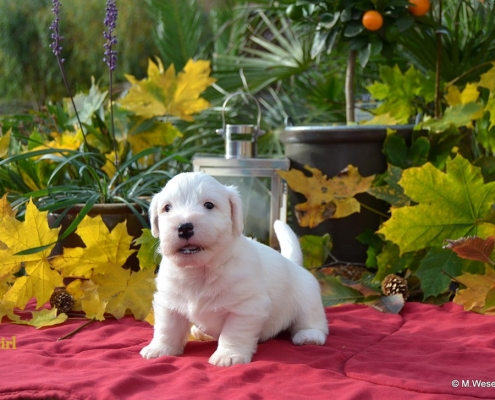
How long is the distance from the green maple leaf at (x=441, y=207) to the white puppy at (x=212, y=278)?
646 mm

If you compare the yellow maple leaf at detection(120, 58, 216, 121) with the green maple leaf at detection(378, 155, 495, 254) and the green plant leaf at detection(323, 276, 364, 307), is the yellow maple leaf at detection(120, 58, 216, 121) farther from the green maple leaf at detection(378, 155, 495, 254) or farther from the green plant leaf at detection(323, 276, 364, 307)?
the green maple leaf at detection(378, 155, 495, 254)

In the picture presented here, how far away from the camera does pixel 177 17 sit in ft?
19.5

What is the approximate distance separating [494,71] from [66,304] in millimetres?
1949

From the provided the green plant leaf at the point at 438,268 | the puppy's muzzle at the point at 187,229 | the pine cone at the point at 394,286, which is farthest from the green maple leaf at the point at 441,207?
the puppy's muzzle at the point at 187,229

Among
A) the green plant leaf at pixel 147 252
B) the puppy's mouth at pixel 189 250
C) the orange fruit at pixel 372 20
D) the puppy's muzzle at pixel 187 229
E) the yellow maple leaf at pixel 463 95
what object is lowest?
the green plant leaf at pixel 147 252

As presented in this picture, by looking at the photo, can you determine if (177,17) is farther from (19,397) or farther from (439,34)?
(19,397)

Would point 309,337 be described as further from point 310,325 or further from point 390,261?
point 390,261

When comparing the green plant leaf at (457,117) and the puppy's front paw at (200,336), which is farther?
the green plant leaf at (457,117)

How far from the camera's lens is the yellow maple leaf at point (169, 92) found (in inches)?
125

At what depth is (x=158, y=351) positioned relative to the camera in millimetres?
1813

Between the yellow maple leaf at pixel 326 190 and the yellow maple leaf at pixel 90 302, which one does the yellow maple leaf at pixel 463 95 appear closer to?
the yellow maple leaf at pixel 326 190

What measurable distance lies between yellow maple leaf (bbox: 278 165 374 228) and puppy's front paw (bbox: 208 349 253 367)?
117 centimetres

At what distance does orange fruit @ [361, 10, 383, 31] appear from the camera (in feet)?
9.86

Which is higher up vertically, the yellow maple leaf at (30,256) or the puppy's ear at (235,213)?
the puppy's ear at (235,213)
